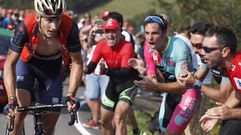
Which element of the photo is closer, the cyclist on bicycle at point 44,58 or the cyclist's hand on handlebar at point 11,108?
the cyclist's hand on handlebar at point 11,108

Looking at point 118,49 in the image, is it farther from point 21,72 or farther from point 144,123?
point 144,123

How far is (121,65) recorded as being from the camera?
10.9 metres

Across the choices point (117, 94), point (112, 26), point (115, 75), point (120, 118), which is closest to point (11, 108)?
point (120, 118)

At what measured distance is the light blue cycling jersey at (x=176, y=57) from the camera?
8859 millimetres

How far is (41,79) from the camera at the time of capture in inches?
336

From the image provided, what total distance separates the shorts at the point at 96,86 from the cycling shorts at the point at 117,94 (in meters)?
3.31

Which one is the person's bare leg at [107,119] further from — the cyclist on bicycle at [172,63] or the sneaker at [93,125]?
the sneaker at [93,125]

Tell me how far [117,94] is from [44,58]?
2417 millimetres

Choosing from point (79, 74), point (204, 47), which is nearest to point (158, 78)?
point (79, 74)

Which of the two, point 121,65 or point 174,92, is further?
point 121,65

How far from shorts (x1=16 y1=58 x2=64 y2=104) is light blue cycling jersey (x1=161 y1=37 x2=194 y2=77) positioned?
4.48ft

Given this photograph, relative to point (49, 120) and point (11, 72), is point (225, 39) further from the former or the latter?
point (49, 120)

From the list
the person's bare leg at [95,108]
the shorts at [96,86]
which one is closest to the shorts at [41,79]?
the person's bare leg at [95,108]

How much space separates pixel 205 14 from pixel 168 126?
1026 centimetres
